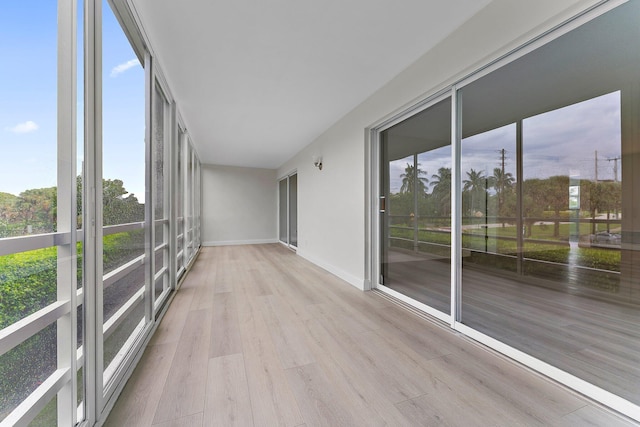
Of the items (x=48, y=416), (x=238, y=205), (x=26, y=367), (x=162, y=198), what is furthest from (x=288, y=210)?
(x=26, y=367)

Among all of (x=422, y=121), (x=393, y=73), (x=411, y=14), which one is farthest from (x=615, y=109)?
(x=393, y=73)

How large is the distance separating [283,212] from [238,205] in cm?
138

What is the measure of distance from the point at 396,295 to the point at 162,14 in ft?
11.1

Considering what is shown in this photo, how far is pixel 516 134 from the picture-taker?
264cm

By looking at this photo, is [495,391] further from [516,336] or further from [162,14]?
[162,14]

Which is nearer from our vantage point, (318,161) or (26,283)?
(26,283)

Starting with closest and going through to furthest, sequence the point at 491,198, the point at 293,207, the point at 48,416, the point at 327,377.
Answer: the point at 48,416
the point at 327,377
the point at 491,198
the point at 293,207

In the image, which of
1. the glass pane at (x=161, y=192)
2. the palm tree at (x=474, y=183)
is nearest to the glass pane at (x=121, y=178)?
the glass pane at (x=161, y=192)

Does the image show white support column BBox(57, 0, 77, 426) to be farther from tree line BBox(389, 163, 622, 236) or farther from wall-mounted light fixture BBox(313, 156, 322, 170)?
wall-mounted light fixture BBox(313, 156, 322, 170)

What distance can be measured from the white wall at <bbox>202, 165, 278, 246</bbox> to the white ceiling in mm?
3823

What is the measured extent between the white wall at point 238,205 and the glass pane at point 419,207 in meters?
5.42

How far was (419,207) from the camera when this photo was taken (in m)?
2.84

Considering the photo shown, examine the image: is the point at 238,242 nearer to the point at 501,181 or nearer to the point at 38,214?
the point at 501,181

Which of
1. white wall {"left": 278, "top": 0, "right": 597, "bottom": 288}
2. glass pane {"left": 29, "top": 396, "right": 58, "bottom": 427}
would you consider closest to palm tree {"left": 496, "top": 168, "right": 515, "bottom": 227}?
white wall {"left": 278, "top": 0, "right": 597, "bottom": 288}
